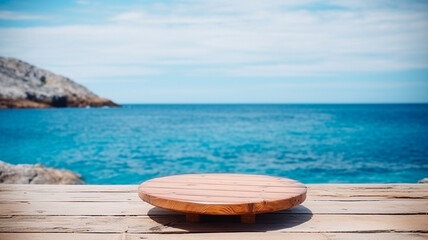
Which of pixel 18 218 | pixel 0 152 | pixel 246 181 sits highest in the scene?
pixel 246 181

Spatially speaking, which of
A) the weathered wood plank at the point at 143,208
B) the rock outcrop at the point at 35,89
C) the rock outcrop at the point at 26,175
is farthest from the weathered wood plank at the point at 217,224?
the rock outcrop at the point at 35,89

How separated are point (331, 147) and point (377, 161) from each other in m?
5.31

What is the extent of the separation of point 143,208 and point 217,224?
0.84m

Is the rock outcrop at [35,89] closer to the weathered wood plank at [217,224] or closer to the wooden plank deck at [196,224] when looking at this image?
the wooden plank deck at [196,224]

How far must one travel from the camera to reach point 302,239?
241 cm

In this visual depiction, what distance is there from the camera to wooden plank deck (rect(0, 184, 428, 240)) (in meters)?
2.51

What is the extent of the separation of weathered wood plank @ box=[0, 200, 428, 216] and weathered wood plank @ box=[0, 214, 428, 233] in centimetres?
14

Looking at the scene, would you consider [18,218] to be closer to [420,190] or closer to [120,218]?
[120,218]

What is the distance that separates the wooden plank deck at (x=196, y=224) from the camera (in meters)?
2.51

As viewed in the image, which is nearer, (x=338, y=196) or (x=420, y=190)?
(x=338, y=196)

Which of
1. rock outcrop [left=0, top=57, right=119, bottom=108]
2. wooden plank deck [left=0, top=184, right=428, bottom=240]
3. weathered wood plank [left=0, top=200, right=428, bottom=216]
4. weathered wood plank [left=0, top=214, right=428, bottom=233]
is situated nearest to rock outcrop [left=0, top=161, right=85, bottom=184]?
wooden plank deck [left=0, top=184, right=428, bottom=240]

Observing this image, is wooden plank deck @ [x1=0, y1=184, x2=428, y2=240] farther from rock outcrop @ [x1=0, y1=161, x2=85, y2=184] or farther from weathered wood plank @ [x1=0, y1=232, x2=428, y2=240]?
rock outcrop @ [x1=0, y1=161, x2=85, y2=184]

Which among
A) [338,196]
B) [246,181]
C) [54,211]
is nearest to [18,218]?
[54,211]

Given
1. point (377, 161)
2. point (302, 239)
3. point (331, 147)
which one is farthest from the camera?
point (331, 147)
